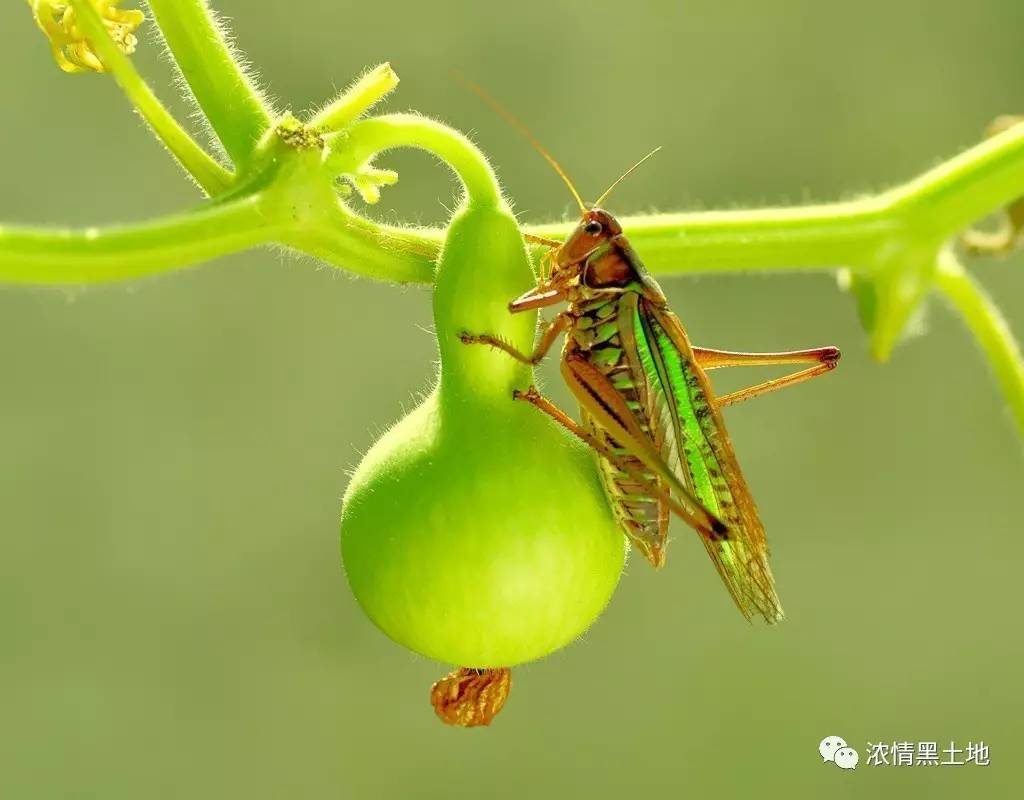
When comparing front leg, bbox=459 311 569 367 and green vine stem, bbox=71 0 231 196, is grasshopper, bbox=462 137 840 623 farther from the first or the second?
green vine stem, bbox=71 0 231 196

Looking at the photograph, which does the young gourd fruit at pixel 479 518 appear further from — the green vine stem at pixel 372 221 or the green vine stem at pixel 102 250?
the green vine stem at pixel 102 250

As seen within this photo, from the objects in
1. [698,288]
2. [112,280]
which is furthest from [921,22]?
[112,280]

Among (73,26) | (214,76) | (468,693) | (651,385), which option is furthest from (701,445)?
(73,26)

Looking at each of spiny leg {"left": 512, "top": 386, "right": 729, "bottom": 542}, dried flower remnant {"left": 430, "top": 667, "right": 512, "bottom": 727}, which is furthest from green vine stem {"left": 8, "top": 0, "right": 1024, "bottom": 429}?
dried flower remnant {"left": 430, "top": 667, "right": 512, "bottom": 727}

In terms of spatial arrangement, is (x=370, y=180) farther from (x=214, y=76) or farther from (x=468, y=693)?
(x=468, y=693)

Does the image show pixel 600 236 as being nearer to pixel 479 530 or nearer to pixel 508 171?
pixel 479 530

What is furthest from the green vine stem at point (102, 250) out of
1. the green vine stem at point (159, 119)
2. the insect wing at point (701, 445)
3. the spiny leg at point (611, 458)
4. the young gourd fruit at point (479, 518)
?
the insect wing at point (701, 445)
